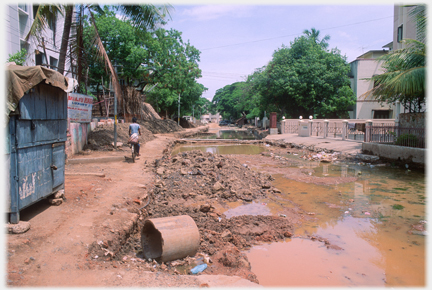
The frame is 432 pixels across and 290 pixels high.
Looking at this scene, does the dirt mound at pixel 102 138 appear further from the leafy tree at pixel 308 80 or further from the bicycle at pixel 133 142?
the leafy tree at pixel 308 80

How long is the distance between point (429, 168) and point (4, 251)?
1311cm

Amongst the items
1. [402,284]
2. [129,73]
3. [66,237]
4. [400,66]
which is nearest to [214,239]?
[66,237]

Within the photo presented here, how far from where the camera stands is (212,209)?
669cm

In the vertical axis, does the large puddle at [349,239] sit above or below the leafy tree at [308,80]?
below

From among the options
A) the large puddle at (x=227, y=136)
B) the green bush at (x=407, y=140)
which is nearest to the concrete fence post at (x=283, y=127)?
the large puddle at (x=227, y=136)

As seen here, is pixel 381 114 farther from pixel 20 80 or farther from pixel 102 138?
pixel 20 80

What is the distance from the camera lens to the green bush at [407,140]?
13.0 metres

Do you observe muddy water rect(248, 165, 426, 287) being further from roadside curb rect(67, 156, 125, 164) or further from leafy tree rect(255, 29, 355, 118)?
leafy tree rect(255, 29, 355, 118)

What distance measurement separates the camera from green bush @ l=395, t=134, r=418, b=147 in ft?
42.7

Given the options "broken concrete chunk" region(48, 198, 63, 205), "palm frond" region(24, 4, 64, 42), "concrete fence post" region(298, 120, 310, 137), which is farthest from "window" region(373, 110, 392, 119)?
"broken concrete chunk" region(48, 198, 63, 205)

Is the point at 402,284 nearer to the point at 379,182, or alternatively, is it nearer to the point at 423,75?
the point at 379,182

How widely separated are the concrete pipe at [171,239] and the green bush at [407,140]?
491 inches

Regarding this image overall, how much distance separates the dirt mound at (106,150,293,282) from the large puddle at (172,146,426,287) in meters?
0.36

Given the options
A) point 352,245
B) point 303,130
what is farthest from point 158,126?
point 352,245
